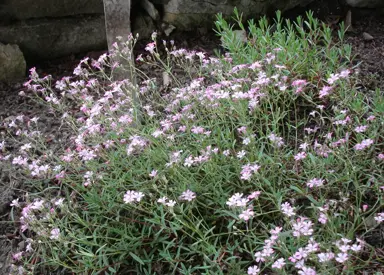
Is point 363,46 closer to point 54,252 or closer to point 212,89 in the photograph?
point 212,89

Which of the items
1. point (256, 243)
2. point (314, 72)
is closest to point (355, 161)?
point (256, 243)

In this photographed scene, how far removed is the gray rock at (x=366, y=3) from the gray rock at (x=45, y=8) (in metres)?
2.44

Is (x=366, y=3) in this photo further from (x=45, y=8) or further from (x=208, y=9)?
(x=45, y=8)

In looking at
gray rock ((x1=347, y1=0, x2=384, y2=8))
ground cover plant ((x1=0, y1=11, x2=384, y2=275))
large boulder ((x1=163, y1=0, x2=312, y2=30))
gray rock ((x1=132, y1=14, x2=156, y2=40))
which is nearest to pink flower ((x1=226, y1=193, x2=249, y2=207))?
ground cover plant ((x1=0, y1=11, x2=384, y2=275))

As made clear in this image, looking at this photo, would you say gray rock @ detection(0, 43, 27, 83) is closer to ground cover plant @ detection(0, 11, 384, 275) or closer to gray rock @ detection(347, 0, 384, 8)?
ground cover plant @ detection(0, 11, 384, 275)

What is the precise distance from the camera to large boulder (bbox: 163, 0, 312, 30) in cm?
447

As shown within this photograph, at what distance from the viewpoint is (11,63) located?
4.31 meters

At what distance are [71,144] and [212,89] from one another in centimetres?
111

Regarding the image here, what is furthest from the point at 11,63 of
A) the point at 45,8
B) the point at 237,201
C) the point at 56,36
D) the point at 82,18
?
the point at 237,201

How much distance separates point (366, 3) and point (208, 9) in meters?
1.53

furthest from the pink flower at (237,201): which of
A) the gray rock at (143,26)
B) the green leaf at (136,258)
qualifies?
the gray rock at (143,26)

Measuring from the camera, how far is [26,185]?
9.89ft

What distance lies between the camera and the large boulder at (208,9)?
4.47 meters

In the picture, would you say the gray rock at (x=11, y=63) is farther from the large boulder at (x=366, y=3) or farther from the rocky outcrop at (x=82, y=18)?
the large boulder at (x=366, y=3)
